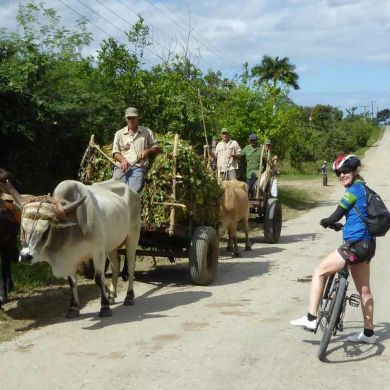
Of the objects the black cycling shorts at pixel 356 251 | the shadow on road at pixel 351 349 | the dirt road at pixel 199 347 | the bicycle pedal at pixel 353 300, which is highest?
the black cycling shorts at pixel 356 251

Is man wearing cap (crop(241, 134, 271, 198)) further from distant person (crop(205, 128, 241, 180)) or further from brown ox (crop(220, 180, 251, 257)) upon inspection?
brown ox (crop(220, 180, 251, 257))

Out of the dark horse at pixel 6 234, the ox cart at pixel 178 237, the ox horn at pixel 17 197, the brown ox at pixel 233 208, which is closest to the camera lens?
the ox horn at pixel 17 197

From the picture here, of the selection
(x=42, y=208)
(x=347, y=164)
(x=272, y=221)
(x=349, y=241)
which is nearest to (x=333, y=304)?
(x=349, y=241)

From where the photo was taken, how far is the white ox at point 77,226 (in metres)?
6.49

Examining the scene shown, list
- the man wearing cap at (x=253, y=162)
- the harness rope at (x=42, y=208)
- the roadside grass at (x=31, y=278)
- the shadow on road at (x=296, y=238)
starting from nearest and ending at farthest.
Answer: the harness rope at (x=42, y=208) < the roadside grass at (x=31, y=278) < the shadow on road at (x=296, y=238) < the man wearing cap at (x=253, y=162)

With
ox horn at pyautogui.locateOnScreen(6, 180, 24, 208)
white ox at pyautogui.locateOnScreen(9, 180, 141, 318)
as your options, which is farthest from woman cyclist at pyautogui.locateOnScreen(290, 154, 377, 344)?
ox horn at pyautogui.locateOnScreen(6, 180, 24, 208)

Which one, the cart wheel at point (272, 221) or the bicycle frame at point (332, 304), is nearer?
the bicycle frame at point (332, 304)

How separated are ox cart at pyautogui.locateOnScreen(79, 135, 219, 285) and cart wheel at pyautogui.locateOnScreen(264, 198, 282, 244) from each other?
3.80 meters

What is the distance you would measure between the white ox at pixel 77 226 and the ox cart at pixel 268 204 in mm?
5640

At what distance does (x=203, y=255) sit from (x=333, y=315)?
3.48 meters

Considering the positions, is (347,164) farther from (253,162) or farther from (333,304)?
(253,162)

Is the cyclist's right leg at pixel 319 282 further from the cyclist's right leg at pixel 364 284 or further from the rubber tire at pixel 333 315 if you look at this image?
the cyclist's right leg at pixel 364 284

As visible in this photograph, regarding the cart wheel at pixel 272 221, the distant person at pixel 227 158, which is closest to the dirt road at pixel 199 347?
the cart wheel at pixel 272 221

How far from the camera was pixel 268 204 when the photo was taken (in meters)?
14.0
